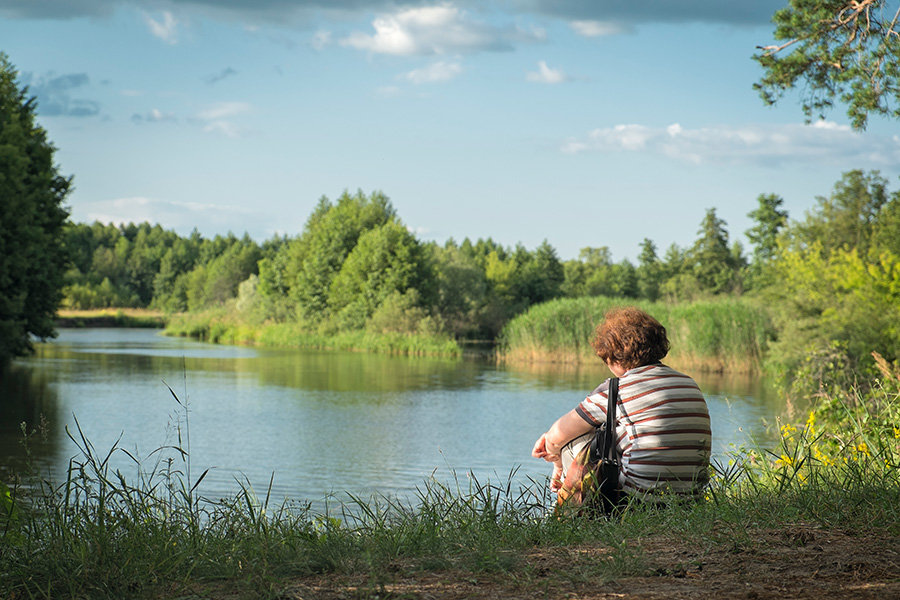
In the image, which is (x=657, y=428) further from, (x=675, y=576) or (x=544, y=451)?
(x=675, y=576)

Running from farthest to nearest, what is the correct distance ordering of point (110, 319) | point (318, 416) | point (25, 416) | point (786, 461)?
1. point (110, 319)
2. point (318, 416)
3. point (25, 416)
4. point (786, 461)

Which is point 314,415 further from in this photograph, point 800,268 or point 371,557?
point 371,557

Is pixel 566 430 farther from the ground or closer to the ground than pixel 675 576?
farther from the ground

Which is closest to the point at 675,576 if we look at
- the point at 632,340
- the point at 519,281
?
the point at 632,340

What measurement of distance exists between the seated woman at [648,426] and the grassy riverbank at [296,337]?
33973mm

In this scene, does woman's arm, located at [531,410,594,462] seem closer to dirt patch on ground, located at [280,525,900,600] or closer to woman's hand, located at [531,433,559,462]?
woman's hand, located at [531,433,559,462]

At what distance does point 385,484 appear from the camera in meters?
11.1

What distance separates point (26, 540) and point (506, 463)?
940 centimetres

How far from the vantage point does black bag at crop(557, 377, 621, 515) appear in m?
4.00

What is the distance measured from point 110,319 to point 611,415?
267 ft

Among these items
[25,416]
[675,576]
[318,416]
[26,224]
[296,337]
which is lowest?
[318,416]

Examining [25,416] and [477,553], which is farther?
[25,416]

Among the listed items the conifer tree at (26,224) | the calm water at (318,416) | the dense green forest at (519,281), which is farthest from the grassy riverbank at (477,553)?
the conifer tree at (26,224)

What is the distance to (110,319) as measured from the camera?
3127 inches
